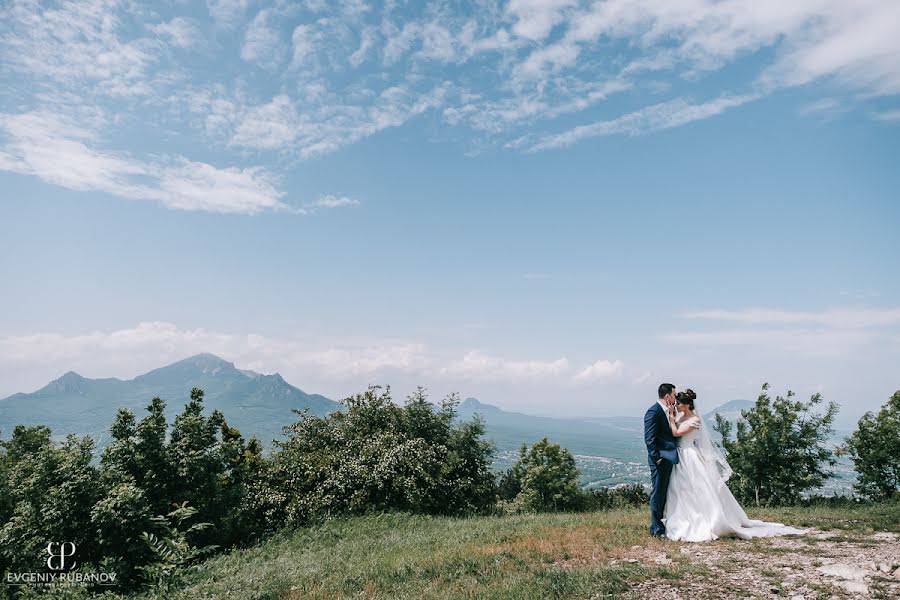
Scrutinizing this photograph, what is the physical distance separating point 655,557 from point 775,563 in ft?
6.34

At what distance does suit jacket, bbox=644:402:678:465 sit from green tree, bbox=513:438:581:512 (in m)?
37.0

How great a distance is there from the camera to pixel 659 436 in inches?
464

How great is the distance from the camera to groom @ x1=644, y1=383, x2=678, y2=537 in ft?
38.0

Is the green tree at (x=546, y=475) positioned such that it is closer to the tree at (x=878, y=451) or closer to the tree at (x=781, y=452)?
the tree at (x=781, y=452)

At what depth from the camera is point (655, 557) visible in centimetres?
943

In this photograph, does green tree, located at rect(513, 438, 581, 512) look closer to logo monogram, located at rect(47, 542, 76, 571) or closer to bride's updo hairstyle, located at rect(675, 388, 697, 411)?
bride's updo hairstyle, located at rect(675, 388, 697, 411)

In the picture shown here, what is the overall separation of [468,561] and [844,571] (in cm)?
610

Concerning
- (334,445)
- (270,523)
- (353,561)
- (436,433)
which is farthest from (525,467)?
(353,561)

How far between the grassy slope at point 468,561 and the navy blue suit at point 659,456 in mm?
621

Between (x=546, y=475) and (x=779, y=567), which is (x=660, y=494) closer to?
(x=779, y=567)

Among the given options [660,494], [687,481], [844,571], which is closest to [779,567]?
[844,571]

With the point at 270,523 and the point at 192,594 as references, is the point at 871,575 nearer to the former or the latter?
the point at 192,594

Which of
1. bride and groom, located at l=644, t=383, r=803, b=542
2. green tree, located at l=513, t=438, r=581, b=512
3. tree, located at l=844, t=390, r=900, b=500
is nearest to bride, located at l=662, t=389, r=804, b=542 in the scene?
bride and groom, located at l=644, t=383, r=803, b=542

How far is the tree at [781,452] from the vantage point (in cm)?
2119
